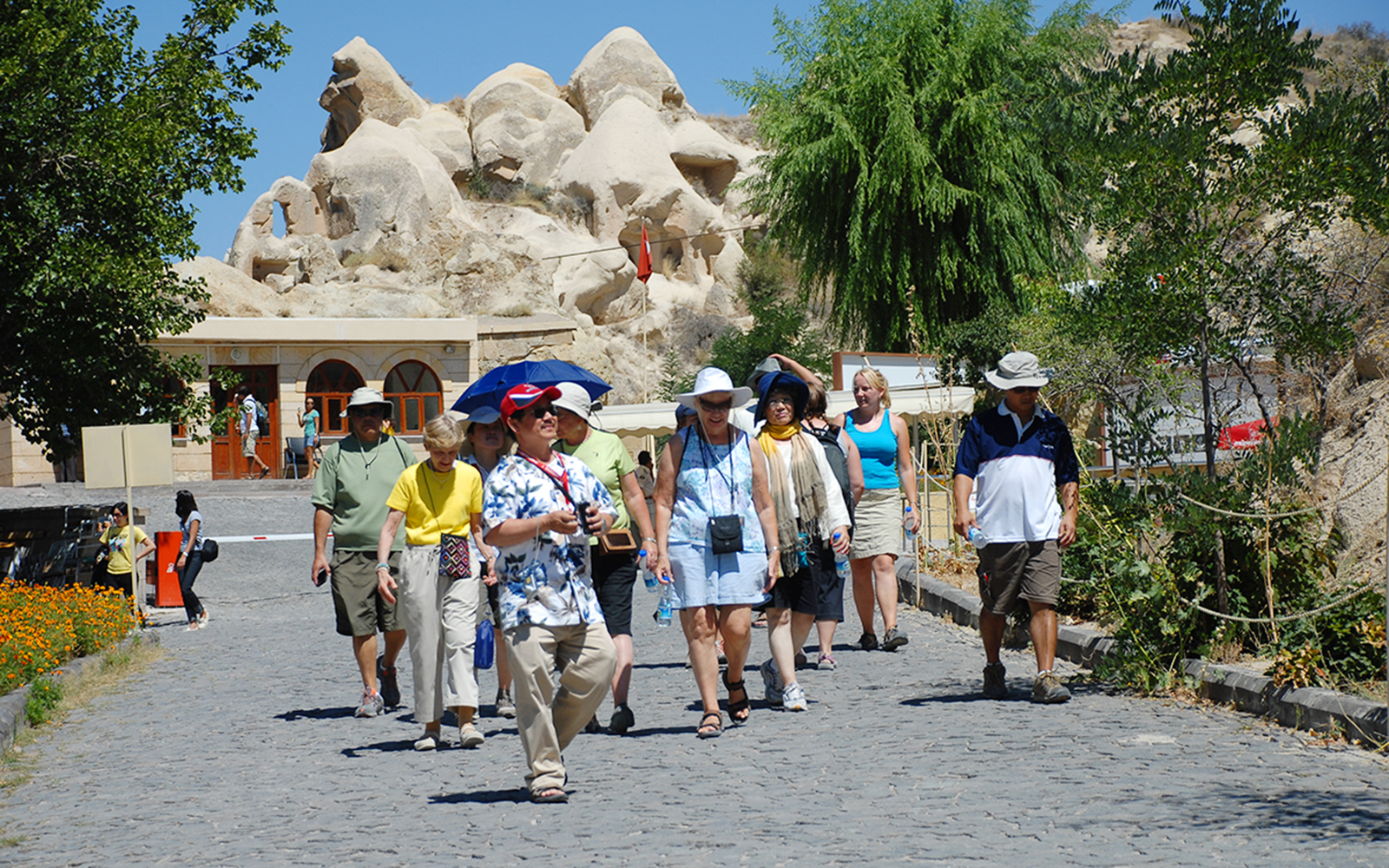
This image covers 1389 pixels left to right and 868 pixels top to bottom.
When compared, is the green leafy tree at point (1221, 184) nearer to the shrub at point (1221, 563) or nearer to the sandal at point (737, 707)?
the shrub at point (1221, 563)

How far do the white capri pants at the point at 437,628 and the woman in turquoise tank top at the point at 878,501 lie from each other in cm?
317

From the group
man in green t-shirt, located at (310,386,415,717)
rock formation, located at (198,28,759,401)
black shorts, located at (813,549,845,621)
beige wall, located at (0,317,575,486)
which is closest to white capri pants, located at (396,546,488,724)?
man in green t-shirt, located at (310,386,415,717)

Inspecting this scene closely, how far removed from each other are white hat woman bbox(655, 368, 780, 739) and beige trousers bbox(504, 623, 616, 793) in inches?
48.2

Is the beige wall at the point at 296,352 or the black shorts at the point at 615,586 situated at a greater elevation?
the beige wall at the point at 296,352

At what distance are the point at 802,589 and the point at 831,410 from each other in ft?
47.1

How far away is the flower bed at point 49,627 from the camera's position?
888 cm

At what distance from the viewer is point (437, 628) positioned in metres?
7.06

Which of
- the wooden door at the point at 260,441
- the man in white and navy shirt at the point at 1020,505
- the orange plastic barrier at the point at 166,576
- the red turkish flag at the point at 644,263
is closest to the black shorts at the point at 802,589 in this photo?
the man in white and navy shirt at the point at 1020,505

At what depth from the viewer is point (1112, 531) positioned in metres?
8.43

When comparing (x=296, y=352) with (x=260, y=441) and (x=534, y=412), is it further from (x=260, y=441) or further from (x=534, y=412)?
(x=534, y=412)

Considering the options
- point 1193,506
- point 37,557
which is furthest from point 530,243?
point 1193,506

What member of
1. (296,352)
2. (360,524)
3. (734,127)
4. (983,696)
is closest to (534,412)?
(360,524)

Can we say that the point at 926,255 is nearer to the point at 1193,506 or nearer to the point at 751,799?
the point at 1193,506

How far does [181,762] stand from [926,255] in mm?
22945
